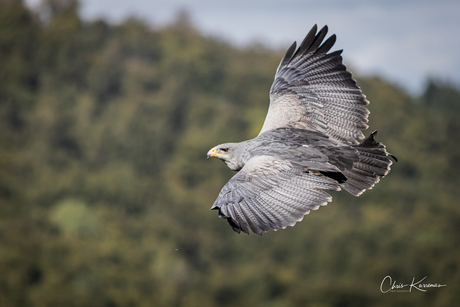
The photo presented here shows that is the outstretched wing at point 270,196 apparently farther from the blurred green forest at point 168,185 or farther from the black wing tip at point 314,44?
the blurred green forest at point 168,185

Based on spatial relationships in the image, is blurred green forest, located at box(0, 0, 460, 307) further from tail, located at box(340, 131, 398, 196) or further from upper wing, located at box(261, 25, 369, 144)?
tail, located at box(340, 131, 398, 196)

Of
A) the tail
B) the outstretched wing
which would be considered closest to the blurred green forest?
the tail

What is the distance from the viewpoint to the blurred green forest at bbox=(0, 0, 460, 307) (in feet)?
216

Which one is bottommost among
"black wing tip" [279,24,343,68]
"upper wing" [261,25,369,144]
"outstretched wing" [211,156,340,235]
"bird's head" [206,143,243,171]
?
"outstretched wing" [211,156,340,235]

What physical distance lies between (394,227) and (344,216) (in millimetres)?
6235

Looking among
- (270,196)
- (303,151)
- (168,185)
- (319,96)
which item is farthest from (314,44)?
(168,185)

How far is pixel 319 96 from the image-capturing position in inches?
481

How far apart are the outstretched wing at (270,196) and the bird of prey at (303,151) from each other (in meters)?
0.02

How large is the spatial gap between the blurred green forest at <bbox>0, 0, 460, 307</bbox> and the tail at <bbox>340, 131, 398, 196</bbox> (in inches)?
2058

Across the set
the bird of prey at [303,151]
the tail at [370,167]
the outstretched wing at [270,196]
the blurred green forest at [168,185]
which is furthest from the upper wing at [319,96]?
the blurred green forest at [168,185]

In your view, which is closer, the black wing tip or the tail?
the tail

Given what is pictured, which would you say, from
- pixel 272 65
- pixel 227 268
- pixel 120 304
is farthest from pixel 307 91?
pixel 272 65

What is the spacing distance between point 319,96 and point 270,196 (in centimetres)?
304

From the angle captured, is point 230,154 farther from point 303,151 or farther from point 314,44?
point 314,44
